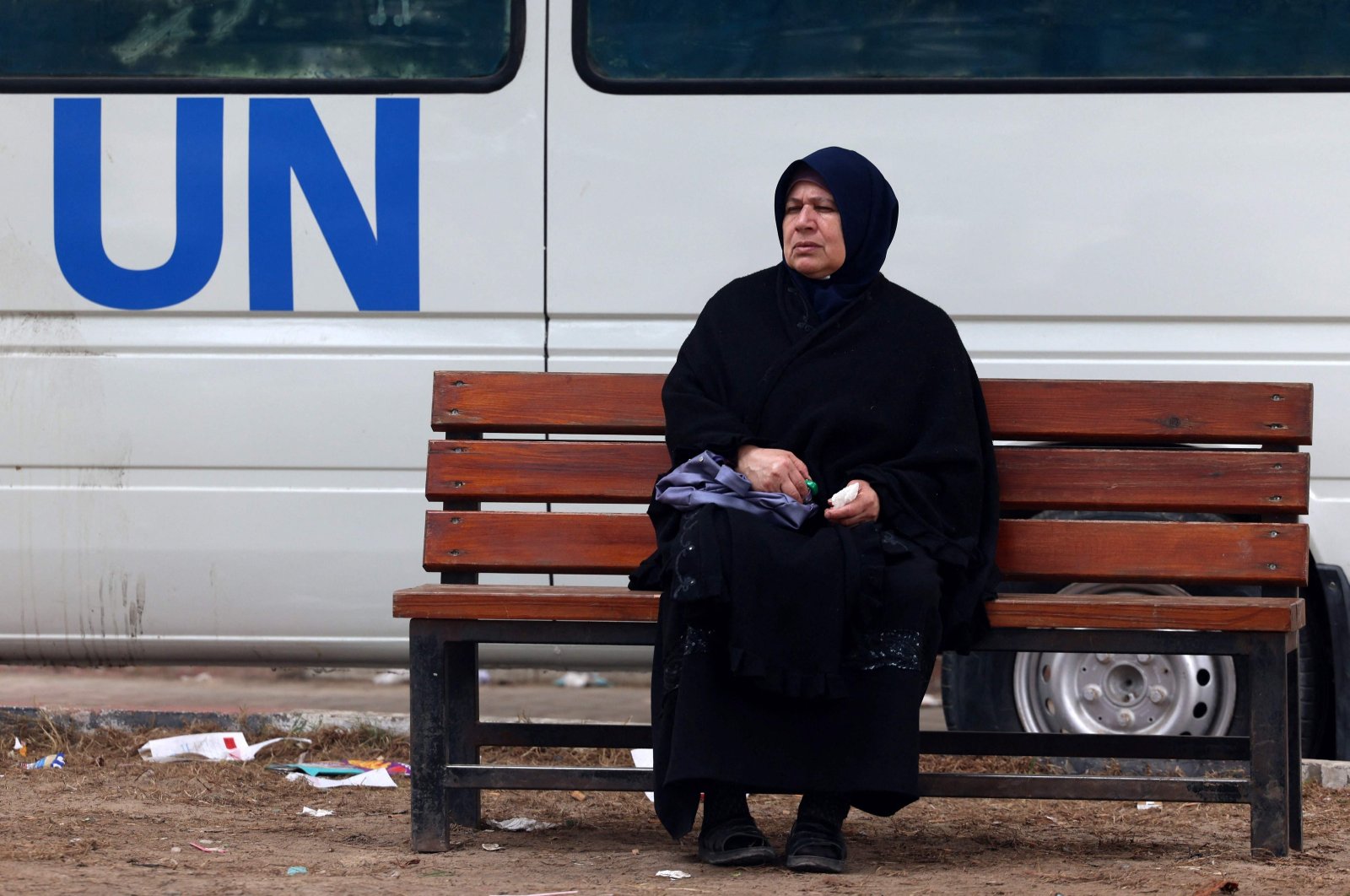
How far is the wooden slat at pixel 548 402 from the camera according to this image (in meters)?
3.73

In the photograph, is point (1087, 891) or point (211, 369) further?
point (211, 369)

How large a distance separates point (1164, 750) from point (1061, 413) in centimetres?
75

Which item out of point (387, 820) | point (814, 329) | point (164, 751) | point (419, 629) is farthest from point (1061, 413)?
point (164, 751)

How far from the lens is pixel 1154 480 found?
363cm

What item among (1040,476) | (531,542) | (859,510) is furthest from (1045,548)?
(531,542)

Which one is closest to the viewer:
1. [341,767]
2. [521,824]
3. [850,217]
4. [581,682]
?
[850,217]

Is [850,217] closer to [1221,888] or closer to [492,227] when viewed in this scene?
[492,227]

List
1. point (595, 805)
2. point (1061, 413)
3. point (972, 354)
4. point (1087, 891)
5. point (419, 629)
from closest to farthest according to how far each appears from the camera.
→ point (1087, 891) → point (419, 629) → point (1061, 413) → point (595, 805) → point (972, 354)

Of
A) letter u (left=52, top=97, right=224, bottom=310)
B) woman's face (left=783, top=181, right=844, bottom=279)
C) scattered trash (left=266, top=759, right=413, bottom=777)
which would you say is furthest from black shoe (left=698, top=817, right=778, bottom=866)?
letter u (left=52, top=97, right=224, bottom=310)

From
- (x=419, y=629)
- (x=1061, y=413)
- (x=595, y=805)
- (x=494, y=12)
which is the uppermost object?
(x=494, y=12)

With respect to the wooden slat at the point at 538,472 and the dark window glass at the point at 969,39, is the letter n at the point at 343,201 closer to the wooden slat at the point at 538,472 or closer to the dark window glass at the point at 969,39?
the dark window glass at the point at 969,39

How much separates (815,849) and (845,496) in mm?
694

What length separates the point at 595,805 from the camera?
4176 mm

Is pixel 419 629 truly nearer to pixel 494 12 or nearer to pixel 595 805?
pixel 595 805
